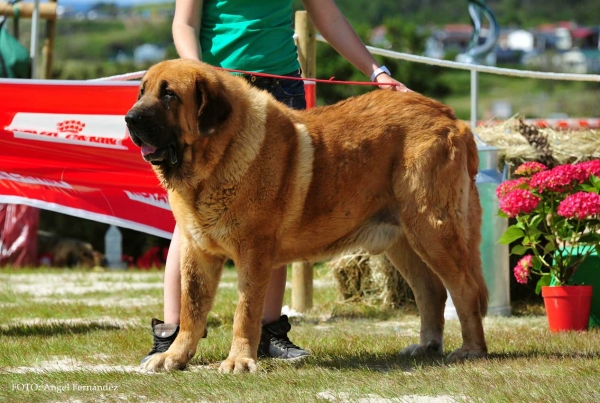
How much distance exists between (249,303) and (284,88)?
4.09ft

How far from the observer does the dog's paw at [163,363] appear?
4.03 metres

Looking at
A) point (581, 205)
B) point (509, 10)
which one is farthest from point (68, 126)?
point (509, 10)

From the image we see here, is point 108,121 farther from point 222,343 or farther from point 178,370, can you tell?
point 178,370

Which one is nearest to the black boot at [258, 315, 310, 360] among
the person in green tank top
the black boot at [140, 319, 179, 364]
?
the person in green tank top

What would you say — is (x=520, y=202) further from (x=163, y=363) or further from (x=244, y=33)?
(x=163, y=363)

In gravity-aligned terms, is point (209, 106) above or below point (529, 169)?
above

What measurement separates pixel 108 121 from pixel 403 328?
237 centimetres

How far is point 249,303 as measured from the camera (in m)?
4.01

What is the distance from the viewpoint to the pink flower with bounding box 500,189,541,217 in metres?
5.09

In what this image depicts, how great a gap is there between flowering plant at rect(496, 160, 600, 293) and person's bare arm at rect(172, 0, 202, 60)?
202cm

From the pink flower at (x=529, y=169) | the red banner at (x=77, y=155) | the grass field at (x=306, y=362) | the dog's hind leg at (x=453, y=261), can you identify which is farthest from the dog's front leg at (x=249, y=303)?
the red banner at (x=77, y=155)

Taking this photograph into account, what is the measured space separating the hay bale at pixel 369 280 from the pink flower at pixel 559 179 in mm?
1806

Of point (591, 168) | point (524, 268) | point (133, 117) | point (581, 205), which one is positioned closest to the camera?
point (133, 117)

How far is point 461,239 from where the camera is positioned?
4.39 metres
